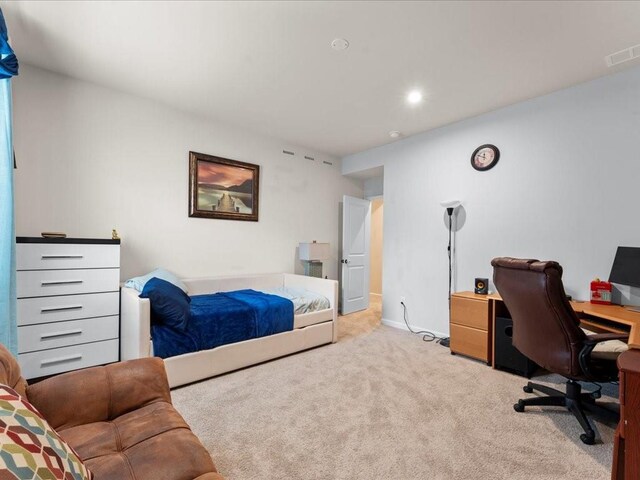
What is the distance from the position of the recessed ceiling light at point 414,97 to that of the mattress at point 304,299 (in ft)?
7.92

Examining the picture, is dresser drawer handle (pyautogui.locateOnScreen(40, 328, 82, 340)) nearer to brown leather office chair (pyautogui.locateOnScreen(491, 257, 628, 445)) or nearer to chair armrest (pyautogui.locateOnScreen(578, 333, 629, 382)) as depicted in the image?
brown leather office chair (pyautogui.locateOnScreen(491, 257, 628, 445))

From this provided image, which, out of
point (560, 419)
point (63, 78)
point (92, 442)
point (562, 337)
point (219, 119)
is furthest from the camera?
point (219, 119)

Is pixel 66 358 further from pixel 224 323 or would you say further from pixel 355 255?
pixel 355 255

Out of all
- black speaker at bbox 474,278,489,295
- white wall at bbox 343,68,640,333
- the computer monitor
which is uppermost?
white wall at bbox 343,68,640,333

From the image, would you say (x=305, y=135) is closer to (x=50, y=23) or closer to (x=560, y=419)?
(x=50, y=23)

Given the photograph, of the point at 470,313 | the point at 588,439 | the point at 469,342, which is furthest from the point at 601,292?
the point at 588,439

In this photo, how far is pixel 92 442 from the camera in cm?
111

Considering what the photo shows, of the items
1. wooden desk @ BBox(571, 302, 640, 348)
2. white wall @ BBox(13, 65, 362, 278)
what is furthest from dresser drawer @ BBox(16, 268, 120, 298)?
wooden desk @ BBox(571, 302, 640, 348)

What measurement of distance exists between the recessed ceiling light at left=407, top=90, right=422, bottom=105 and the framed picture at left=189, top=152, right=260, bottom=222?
2.15m

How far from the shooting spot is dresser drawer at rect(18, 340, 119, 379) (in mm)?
2303

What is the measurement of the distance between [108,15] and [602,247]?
4337 mm

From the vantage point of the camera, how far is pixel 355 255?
5164 millimetres

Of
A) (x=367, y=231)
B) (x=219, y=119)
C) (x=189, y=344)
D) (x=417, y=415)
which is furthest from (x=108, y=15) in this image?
(x=367, y=231)

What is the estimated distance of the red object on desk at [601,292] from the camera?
2.55 m
